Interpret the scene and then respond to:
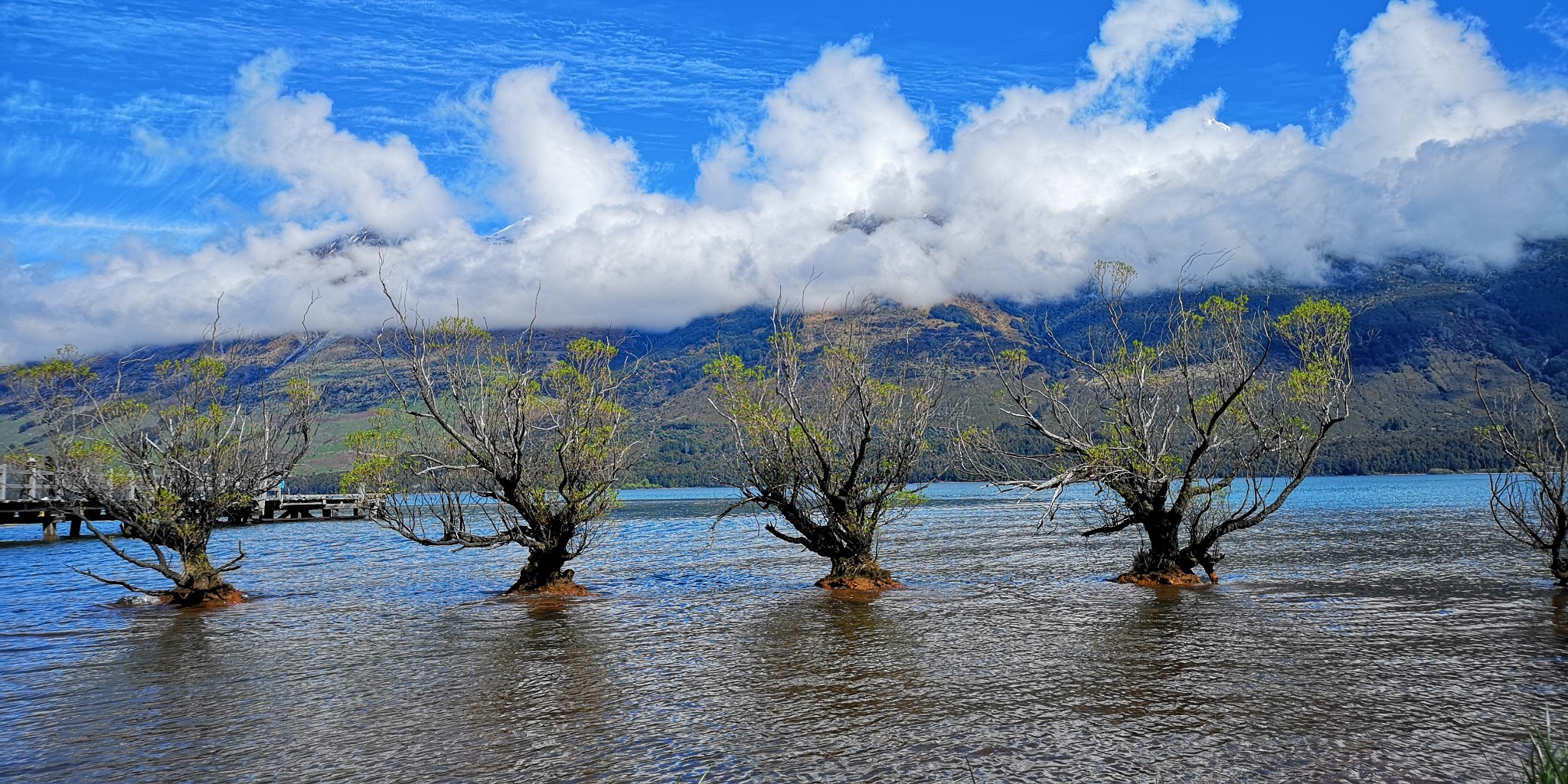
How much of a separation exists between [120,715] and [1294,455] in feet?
108

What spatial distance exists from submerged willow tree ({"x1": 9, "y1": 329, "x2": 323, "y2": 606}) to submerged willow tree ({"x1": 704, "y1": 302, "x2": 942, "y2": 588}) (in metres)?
14.6

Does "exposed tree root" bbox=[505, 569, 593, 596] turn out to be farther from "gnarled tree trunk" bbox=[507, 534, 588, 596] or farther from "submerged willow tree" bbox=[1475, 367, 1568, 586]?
"submerged willow tree" bbox=[1475, 367, 1568, 586]

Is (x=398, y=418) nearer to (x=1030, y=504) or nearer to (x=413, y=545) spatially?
(x=413, y=545)

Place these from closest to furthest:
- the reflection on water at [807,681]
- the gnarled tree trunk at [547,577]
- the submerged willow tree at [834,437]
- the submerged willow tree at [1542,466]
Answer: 1. the reflection on water at [807,681]
2. the submerged willow tree at [1542,466]
3. the submerged willow tree at [834,437]
4. the gnarled tree trunk at [547,577]

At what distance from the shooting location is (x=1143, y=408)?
34.0 meters

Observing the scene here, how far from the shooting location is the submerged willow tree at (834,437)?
1331 inches

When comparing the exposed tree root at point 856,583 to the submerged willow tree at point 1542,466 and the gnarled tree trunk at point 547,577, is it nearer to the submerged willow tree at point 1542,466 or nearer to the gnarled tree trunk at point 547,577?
the gnarled tree trunk at point 547,577

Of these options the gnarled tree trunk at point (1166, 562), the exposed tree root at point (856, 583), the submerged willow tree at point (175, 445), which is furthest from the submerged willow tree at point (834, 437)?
the submerged willow tree at point (175, 445)

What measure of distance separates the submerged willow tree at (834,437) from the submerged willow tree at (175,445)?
574 inches

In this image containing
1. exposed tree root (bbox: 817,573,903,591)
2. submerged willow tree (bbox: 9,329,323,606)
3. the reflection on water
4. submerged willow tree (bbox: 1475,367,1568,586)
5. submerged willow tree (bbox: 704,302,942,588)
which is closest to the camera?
the reflection on water

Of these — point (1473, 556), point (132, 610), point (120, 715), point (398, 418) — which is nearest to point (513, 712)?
point (120, 715)

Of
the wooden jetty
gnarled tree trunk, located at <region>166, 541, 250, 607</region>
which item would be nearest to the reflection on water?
gnarled tree trunk, located at <region>166, 541, 250, 607</region>

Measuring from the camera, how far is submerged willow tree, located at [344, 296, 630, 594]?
3116 cm

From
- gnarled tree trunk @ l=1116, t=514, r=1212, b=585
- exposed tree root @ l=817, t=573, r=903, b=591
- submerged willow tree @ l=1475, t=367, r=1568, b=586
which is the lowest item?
exposed tree root @ l=817, t=573, r=903, b=591
